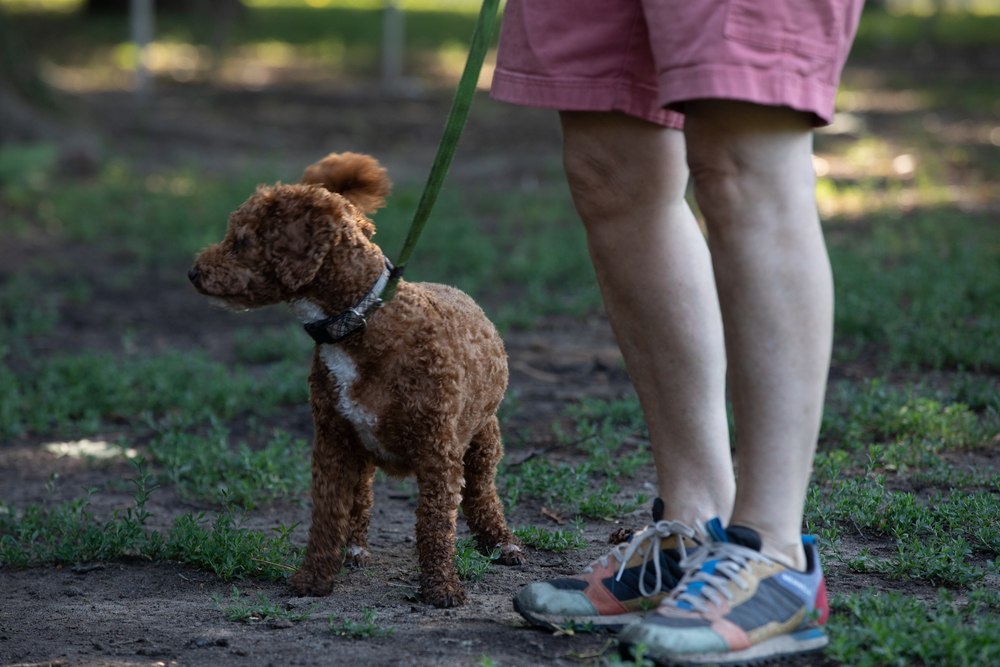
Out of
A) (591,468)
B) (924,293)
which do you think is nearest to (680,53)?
(591,468)

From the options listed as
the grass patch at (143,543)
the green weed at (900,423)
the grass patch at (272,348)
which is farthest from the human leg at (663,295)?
the grass patch at (272,348)

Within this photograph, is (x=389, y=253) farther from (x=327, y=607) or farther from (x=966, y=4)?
(x=966, y=4)

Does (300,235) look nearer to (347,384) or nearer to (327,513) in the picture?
(347,384)

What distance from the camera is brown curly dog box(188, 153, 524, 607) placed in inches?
94.9

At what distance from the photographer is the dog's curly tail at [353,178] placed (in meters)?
2.61

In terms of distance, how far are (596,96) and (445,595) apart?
4.13ft

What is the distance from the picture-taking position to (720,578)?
2088 mm

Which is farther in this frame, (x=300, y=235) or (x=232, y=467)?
(x=232, y=467)

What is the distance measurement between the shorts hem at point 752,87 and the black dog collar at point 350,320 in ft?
2.91

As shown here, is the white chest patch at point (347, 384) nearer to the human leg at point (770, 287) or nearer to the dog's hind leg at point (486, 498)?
the dog's hind leg at point (486, 498)

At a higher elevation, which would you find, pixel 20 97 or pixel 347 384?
pixel 20 97

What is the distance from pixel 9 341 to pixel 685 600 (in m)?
4.34

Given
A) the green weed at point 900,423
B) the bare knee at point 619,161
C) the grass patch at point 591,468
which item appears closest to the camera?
the bare knee at point 619,161

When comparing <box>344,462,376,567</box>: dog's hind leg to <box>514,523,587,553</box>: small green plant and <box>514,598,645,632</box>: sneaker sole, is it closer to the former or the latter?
<box>514,523,587,553</box>: small green plant
